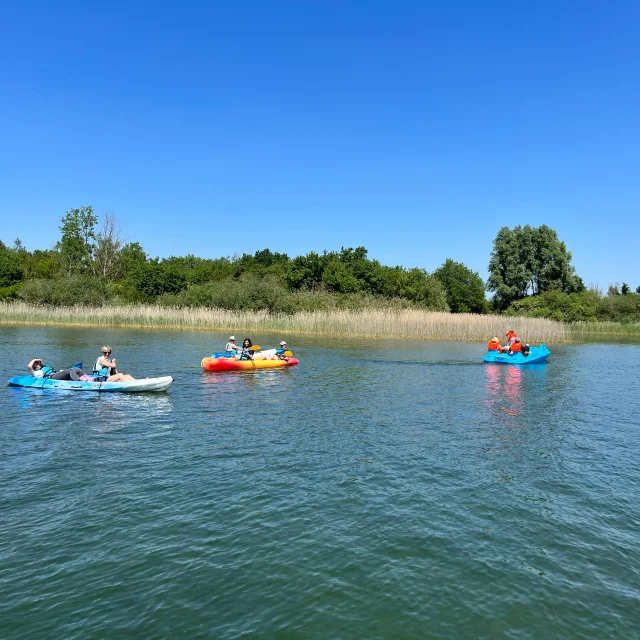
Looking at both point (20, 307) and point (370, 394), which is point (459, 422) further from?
point (20, 307)

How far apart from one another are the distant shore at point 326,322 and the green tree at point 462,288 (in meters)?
20.9

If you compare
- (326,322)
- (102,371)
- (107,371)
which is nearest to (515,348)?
(326,322)

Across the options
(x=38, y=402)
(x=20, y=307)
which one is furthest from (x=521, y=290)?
(x=38, y=402)

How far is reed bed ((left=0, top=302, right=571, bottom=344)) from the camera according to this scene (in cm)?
3497

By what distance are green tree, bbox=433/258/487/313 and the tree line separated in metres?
0.12

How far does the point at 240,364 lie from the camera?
2097cm

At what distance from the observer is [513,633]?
5.17 m

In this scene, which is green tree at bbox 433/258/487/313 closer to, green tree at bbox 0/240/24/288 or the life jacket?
green tree at bbox 0/240/24/288

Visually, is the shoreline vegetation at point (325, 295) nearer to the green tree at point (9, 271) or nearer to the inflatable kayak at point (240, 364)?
the green tree at point (9, 271)

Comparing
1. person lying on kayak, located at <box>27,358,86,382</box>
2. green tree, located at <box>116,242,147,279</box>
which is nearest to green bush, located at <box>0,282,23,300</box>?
green tree, located at <box>116,242,147,279</box>

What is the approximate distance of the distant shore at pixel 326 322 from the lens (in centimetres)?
3500

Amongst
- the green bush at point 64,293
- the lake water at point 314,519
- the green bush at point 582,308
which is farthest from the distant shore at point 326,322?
the lake water at point 314,519

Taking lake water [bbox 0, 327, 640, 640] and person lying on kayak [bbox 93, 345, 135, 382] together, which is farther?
person lying on kayak [bbox 93, 345, 135, 382]

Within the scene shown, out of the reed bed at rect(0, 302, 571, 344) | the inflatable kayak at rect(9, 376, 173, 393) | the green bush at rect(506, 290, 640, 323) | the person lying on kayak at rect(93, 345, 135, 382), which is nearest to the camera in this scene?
the inflatable kayak at rect(9, 376, 173, 393)
